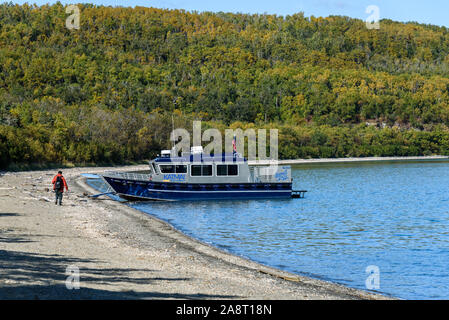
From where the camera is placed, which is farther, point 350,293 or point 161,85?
point 161,85

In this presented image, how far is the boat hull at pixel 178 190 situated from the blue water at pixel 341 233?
2.42ft

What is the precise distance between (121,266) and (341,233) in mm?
17025

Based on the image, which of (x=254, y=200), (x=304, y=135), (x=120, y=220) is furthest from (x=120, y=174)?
(x=304, y=135)

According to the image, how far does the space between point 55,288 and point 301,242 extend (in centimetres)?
1644

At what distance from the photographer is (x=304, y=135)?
138 metres

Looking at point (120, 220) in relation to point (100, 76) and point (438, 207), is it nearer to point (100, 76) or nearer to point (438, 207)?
point (438, 207)

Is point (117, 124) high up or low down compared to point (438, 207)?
up

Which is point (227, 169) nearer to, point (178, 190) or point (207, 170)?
point (207, 170)

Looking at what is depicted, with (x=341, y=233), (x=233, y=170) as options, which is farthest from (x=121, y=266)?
(x=233, y=170)

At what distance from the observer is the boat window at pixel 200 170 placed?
4256 cm

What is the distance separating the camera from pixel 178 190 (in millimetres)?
42594

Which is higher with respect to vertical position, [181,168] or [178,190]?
[181,168]

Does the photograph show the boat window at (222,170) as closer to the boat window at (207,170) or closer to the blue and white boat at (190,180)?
the blue and white boat at (190,180)

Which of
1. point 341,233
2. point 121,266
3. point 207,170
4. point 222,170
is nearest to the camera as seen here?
point 121,266
